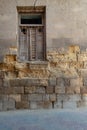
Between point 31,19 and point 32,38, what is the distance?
667 millimetres

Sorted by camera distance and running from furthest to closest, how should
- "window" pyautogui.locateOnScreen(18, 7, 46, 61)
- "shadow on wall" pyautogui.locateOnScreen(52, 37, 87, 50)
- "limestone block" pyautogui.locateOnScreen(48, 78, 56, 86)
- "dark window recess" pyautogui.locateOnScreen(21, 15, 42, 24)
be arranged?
"dark window recess" pyautogui.locateOnScreen(21, 15, 42, 24)
"window" pyautogui.locateOnScreen(18, 7, 46, 61)
"shadow on wall" pyautogui.locateOnScreen(52, 37, 87, 50)
"limestone block" pyautogui.locateOnScreen(48, 78, 56, 86)

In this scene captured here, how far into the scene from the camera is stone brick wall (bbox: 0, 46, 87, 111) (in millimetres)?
9594

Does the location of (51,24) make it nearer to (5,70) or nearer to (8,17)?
(8,17)

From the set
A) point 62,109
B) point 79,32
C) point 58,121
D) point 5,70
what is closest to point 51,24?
point 79,32

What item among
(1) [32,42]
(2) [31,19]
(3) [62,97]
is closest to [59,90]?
(3) [62,97]

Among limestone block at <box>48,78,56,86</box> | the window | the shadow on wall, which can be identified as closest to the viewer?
limestone block at <box>48,78,56,86</box>

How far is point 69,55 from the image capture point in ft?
32.3

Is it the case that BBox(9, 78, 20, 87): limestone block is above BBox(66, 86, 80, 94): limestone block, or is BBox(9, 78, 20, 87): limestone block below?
above

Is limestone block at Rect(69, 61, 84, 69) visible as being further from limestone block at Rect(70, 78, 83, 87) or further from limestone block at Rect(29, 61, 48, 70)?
limestone block at Rect(29, 61, 48, 70)

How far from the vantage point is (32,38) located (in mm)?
10078

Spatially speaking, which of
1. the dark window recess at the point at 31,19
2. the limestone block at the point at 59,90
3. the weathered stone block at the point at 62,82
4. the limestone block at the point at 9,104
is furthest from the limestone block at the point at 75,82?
the dark window recess at the point at 31,19

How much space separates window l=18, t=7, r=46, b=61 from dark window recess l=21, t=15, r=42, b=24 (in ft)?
0.15

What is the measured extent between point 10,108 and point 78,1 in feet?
13.0

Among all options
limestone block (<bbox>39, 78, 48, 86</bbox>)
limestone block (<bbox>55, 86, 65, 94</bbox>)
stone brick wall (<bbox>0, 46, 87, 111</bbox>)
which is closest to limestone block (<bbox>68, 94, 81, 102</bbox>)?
stone brick wall (<bbox>0, 46, 87, 111</bbox>)
